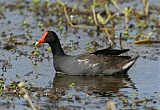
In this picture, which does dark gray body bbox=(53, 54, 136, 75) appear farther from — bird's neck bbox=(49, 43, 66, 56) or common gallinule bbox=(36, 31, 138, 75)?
bird's neck bbox=(49, 43, 66, 56)

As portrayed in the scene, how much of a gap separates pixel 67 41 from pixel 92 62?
3020mm

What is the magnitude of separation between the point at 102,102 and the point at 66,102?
0.58 metres

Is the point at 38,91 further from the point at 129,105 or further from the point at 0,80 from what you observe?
the point at 129,105

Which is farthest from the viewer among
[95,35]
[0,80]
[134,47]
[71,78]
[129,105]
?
[95,35]

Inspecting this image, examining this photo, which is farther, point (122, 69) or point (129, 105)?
point (122, 69)

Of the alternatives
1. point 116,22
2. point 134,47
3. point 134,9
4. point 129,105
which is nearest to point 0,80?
point 129,105

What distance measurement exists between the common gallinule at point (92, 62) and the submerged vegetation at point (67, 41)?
8.2 inches

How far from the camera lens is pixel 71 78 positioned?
11.9m

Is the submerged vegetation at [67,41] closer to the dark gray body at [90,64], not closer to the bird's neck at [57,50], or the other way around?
the dark gray body at [90,64]

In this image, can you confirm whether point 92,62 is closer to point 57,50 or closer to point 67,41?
point 57,50

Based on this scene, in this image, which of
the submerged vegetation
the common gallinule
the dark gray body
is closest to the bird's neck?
the common gallinule

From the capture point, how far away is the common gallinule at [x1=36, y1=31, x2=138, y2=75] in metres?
12.0

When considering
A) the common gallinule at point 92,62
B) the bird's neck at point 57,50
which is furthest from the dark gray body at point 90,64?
the bird's neck at point 57,50

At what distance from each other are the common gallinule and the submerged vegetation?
0.21 m
